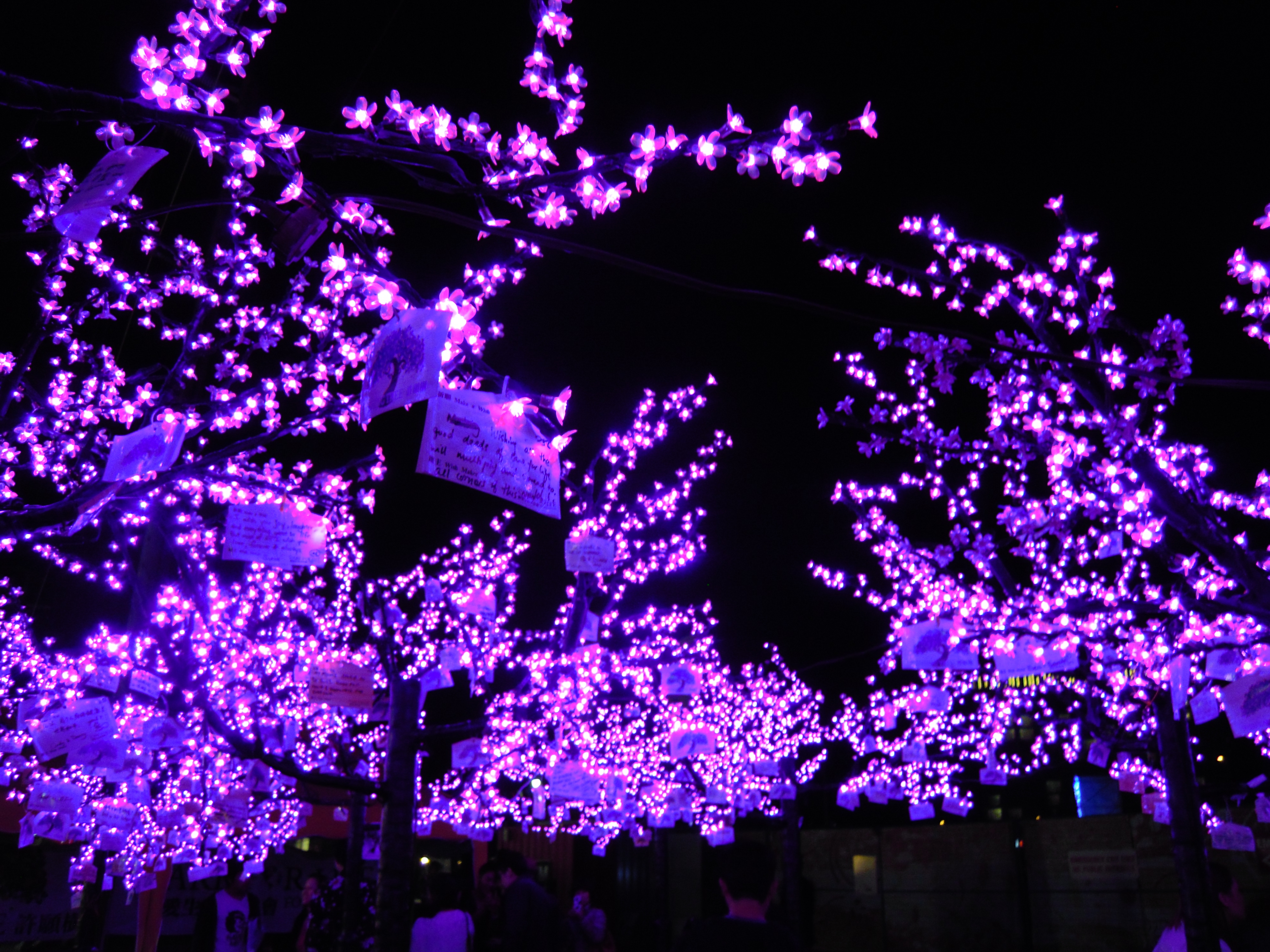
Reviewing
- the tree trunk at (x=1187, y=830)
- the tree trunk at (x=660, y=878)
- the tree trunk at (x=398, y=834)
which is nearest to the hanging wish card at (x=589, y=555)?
the tree trunk at (x=398, y=834)

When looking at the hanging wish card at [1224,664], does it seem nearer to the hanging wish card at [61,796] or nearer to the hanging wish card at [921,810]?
the hanging wish card at [61,796]

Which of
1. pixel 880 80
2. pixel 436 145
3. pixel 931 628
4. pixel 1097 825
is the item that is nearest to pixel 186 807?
pixel 931 628

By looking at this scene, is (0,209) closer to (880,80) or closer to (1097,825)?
(880,80)

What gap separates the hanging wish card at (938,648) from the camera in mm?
9531

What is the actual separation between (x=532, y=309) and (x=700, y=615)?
11.5 m

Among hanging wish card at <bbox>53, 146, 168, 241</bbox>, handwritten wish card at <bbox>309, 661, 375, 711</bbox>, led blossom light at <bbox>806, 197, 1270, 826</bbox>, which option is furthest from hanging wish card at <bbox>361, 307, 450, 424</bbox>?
handwritten wish card at <bbox>309, 661, 375, 711</bbox>

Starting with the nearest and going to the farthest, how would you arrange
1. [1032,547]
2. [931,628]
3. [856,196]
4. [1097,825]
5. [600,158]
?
[600,158] < [856,196] < [931,628] < [1032,547] < [1097,825]

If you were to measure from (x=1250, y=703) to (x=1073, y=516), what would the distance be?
271cm

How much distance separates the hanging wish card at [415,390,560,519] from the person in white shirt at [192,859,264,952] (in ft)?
27.5

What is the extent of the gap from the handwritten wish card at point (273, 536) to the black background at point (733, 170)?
7.03 feet

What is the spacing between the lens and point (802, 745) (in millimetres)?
22859

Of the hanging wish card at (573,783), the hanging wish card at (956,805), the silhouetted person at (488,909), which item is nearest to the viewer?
the silhouetted person at (488,909)

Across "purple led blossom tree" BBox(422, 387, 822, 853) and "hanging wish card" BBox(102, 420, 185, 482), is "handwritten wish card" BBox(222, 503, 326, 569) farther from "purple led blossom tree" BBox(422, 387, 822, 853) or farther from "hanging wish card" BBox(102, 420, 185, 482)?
"purple led blossom tree" BBox(422, 387, 822, 853)

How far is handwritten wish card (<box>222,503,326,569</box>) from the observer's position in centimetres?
746
